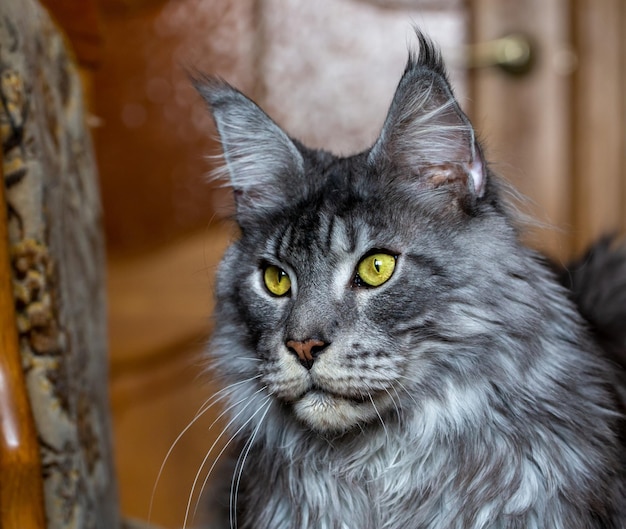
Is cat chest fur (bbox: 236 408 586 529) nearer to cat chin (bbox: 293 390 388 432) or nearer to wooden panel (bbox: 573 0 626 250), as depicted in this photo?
cat chin (bbox: 293 390 388 432)

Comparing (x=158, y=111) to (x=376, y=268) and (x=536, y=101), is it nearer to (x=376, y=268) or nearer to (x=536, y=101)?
(x=536, y=101)

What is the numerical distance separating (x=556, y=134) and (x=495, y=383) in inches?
59.6

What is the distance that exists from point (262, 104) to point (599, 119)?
1112 millimetres

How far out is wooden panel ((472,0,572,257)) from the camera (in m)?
2.38

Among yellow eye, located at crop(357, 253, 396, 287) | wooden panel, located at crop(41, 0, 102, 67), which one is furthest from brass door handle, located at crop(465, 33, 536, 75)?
yellow eye, located at crop(357, 253, 396, 287)

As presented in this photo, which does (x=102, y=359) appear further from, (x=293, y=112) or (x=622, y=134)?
(x=622, y=134)

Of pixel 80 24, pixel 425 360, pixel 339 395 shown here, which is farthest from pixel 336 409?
pixel 80 24

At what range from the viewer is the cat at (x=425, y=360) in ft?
3.59

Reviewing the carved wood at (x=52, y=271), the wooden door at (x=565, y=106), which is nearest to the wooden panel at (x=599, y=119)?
the wooden door at (x=565, y=106)

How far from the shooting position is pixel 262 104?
262 cm

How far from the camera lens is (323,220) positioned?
3.88 feet

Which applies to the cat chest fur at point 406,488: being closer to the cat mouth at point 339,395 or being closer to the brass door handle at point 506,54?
the cat mouth at point 339,395

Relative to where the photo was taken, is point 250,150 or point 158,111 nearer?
point 250,150

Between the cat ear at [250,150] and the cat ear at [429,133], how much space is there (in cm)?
18
